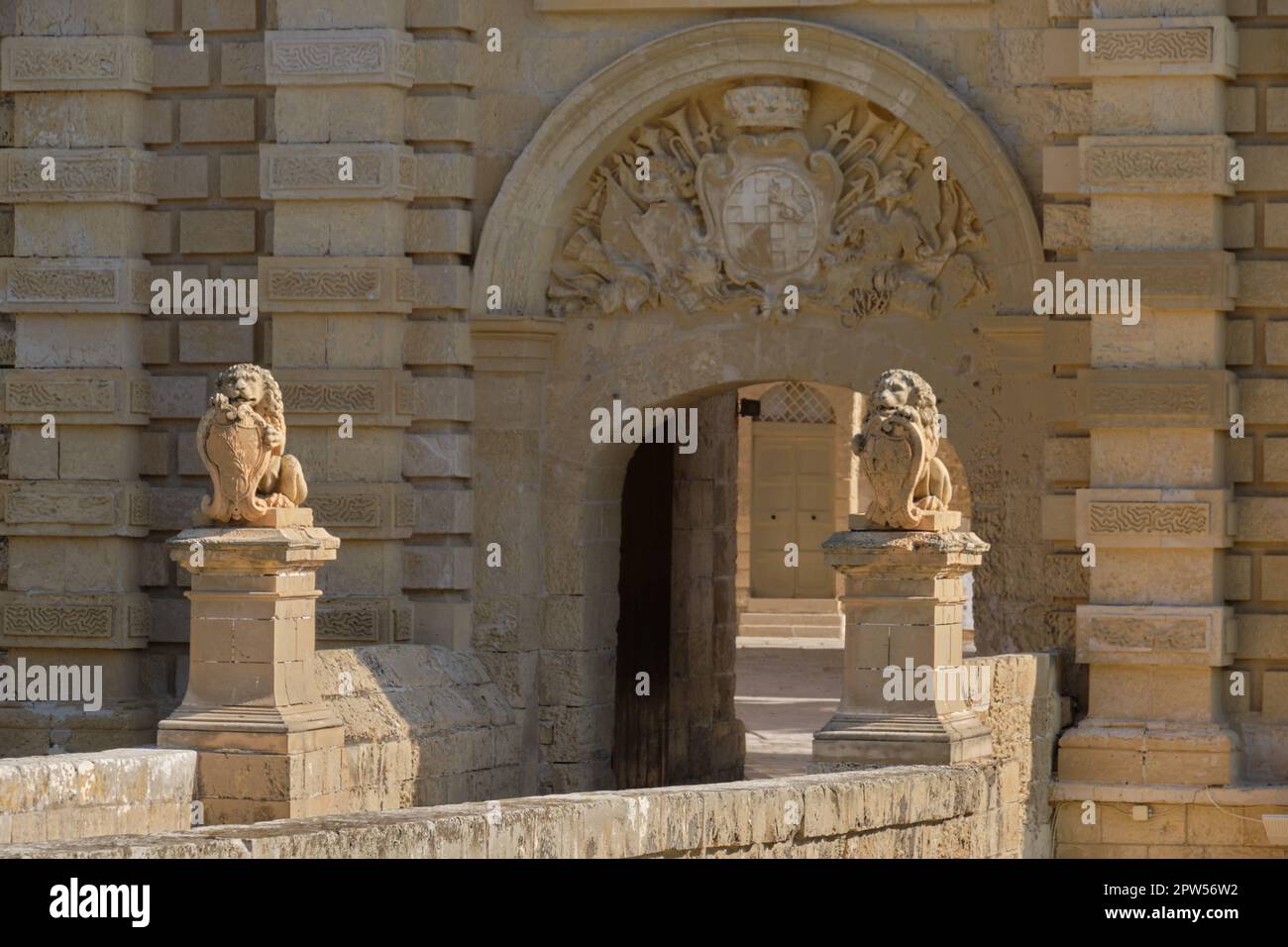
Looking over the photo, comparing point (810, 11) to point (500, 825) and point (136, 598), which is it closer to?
point (136, 598)

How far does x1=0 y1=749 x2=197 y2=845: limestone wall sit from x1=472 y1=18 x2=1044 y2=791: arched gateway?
3.73 metres

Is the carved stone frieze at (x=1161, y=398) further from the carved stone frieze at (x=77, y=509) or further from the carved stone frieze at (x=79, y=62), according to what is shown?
the carved stone frieze at (x=79, y=62)

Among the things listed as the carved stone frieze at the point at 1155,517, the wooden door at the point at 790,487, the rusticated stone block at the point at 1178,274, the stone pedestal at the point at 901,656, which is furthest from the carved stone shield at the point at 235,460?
the wooden door at the point at 790,487

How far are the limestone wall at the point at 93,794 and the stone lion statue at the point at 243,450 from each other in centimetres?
122

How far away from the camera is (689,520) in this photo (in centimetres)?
1888

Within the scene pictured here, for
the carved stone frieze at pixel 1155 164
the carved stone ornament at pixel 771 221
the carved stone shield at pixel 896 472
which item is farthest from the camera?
the carved stone ornament at pixel 771 221

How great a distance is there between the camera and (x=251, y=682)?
1291 centimetres

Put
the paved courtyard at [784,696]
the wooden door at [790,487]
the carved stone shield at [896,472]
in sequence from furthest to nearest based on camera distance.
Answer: the wooden door at [790,487], the paved courtyard at [784,696], the carved stone shield at [896,472]

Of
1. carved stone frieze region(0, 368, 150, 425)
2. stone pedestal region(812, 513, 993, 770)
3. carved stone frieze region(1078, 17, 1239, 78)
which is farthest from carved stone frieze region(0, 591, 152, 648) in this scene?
carved stone frieze region(1078, 17, 1239, 78)

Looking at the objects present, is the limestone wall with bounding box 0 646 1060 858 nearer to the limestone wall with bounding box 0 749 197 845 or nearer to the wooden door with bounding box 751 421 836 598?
the limestone wall with bounding box 0 749 197 845

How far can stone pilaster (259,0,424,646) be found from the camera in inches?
615

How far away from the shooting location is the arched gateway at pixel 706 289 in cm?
1538

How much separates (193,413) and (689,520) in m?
4.04

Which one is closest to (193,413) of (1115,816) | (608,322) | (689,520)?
(608,322)
